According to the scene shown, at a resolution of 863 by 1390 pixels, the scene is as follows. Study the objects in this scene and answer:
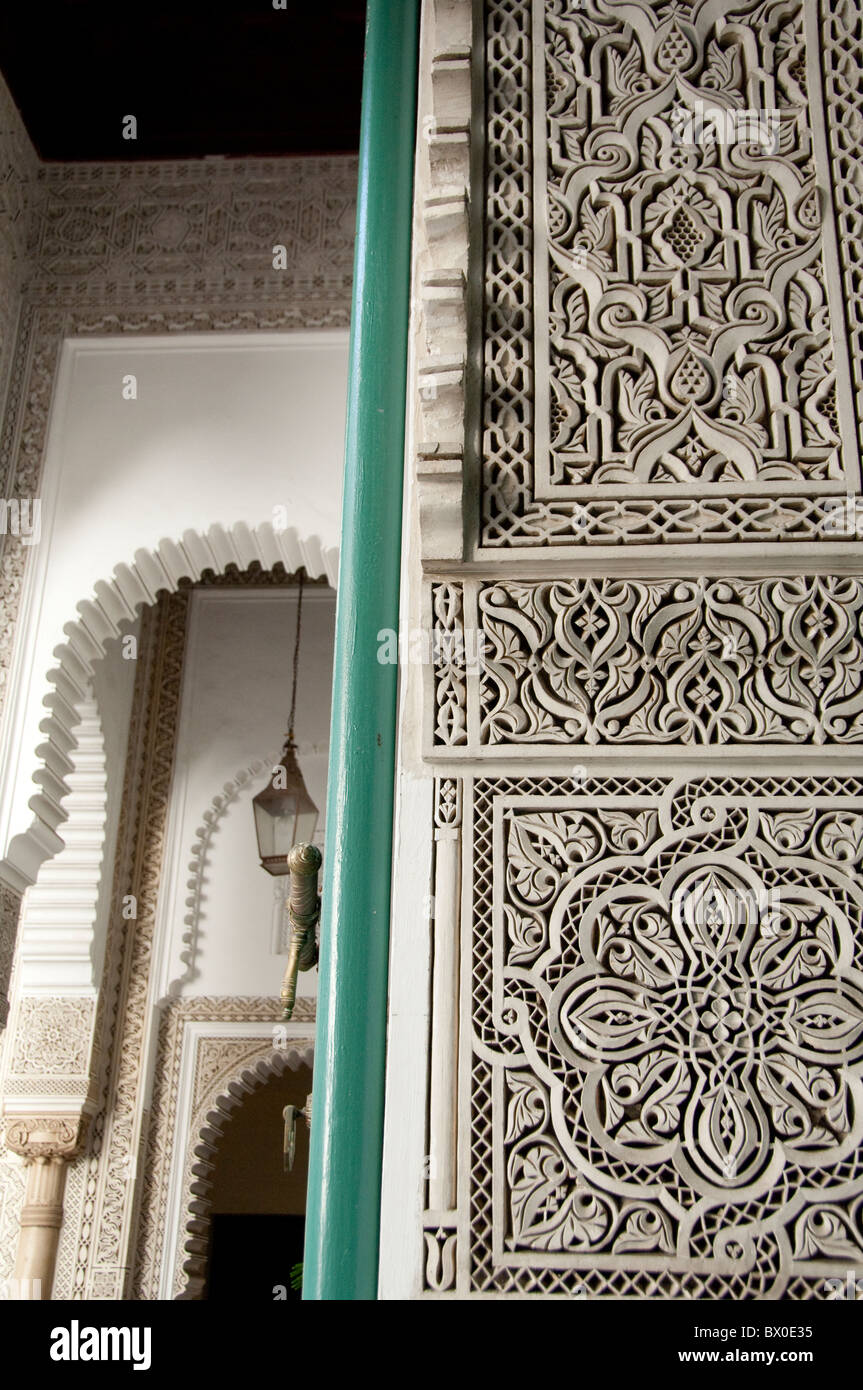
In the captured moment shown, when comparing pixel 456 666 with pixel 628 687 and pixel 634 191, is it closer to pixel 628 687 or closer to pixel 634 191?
pixel 628 687

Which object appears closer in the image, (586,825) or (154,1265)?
(586,825)

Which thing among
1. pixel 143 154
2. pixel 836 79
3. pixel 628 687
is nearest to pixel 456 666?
pixel 628 687

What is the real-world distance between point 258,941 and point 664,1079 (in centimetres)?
390

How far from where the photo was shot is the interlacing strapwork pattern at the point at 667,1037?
0.86 m

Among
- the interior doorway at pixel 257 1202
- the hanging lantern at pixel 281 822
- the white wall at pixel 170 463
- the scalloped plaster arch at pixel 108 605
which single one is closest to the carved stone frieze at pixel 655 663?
the scalloped plaster arch at pixel 108 605

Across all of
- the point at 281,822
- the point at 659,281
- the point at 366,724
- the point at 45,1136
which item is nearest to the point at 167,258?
the point at 281,822

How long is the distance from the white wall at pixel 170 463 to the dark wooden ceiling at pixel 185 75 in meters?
0.66

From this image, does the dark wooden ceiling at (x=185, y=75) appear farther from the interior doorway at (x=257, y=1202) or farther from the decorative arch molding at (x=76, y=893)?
the interior doorway at (x=257, y=1202)

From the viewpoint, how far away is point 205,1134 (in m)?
4.47

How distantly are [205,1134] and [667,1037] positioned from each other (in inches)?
153

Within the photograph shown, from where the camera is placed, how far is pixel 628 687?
100cm

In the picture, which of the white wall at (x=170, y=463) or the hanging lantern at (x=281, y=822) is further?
the hanging lantern at (x=281, y=822)

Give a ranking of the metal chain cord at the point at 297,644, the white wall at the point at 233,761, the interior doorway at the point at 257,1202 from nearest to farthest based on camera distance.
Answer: the white wall at the point at 233,761 → the metal chain cord at the point at 297,644 → the interior doorway at the point at 257,1202

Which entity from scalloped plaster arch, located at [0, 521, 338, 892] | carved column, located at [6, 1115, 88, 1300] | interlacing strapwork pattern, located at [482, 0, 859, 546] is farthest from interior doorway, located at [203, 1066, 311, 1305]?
interlacing strapwork pattern, located at [482, 0, 859, 546]
